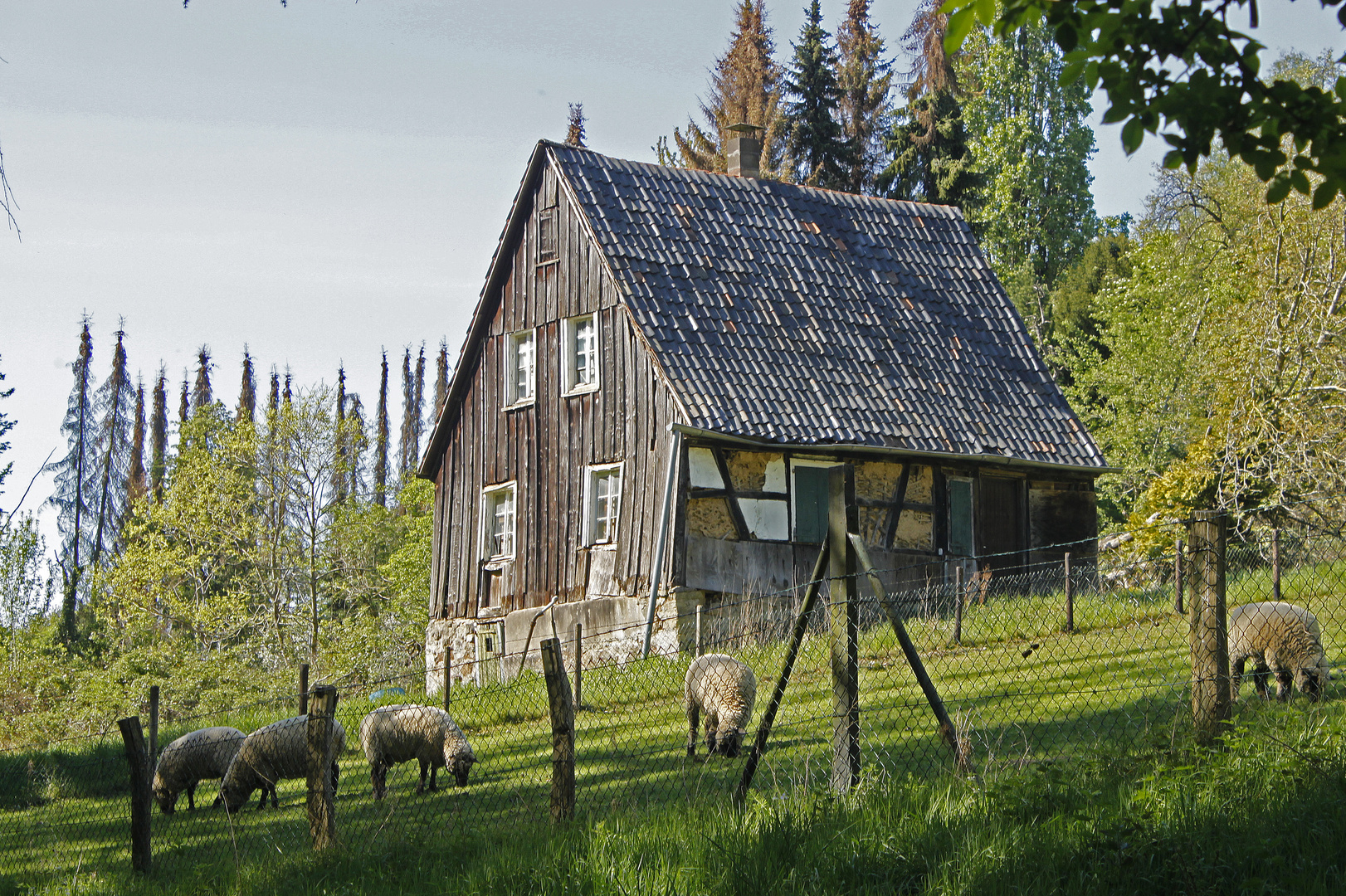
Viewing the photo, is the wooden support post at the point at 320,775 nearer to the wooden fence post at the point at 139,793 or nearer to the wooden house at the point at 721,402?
the wooden fence post at the point at 139,793

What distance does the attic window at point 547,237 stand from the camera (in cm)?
2316

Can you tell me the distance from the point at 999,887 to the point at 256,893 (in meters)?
4.21

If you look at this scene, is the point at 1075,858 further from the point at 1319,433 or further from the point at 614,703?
the point at 1319,433

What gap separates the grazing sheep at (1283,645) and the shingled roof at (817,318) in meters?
9.09

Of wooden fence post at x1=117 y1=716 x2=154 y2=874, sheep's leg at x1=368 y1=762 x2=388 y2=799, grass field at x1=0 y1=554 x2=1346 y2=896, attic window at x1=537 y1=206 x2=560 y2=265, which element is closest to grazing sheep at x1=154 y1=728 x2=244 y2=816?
grass field at x1=0 y1=554 x2=1346 y2=896

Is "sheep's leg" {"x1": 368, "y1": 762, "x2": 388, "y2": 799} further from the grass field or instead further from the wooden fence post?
the wooden fence post

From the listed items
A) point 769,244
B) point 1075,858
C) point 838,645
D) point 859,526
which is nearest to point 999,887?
point 1075,858

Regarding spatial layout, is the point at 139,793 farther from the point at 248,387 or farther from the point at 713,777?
the point at 248,387

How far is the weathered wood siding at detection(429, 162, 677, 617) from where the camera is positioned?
2097cm

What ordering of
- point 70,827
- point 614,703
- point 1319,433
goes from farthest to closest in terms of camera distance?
1. point 1319,433
2. point 614,703
3. point 70,827

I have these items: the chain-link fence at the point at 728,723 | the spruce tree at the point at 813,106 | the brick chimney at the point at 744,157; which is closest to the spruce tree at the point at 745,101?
the spruce tree at the point at 813,106

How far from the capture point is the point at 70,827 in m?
13.1

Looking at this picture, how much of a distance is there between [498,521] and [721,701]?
40.4ft

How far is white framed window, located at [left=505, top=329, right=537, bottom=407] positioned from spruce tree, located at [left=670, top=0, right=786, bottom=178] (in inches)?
810
